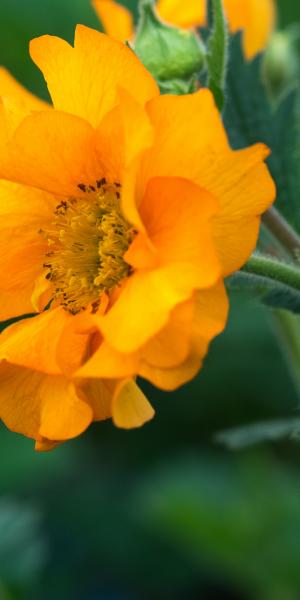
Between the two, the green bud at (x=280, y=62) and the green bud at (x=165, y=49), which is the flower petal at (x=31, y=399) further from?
the green bud at (x=280, y=62)

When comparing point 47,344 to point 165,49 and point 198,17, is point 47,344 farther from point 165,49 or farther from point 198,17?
point 198,17

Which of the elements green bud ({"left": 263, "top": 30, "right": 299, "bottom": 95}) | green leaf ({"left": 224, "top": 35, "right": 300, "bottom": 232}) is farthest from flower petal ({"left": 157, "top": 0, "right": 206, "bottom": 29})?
green leaf ({"left": 224, "top": 35, "right": 300, "bottom": 232})

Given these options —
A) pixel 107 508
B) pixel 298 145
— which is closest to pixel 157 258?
pixel 298 145

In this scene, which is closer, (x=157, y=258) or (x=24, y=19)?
(x=157, y=258)

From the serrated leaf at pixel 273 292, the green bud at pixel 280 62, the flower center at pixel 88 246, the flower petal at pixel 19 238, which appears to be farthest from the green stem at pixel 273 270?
the green bud at pixel 280 62

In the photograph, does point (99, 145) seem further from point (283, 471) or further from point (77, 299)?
point (283, 471)

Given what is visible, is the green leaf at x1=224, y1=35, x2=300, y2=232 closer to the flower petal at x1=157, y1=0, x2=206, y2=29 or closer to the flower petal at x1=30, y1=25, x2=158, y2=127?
the flower petal at x1=157, y1=0, x2=206, y2=29
